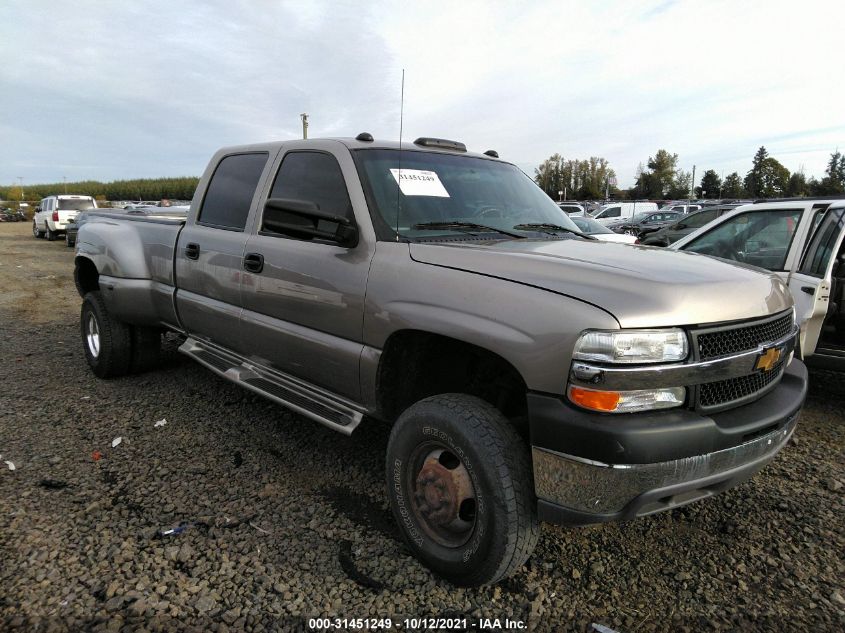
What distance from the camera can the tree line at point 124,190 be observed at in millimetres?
82688

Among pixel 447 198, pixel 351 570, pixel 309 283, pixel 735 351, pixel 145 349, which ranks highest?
pixel 447 198

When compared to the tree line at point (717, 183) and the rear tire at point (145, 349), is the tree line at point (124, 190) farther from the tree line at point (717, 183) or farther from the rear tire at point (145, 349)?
the rear tire at point (145, 349)

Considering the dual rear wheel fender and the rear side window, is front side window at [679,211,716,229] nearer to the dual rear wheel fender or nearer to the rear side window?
the rear side window

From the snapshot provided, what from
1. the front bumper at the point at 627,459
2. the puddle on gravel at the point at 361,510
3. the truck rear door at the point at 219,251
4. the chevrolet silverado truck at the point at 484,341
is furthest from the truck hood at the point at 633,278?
the truck rear door at the point at 219,251

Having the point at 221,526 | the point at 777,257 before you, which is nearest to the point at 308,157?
the point at 221,526

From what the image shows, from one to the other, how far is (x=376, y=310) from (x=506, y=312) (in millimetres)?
719

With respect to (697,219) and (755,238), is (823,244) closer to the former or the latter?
(755,238)

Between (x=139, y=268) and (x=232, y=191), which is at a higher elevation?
(x=232, y=191)

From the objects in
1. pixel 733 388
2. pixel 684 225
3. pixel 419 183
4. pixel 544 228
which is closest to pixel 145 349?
pixel 419 183

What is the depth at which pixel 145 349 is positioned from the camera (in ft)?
16.5

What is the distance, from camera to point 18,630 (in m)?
2.12

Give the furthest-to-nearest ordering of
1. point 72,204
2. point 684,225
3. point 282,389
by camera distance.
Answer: point 72,204 → point 684,225 → point 282,389

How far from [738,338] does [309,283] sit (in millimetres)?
1986

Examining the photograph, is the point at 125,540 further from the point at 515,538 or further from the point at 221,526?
the point at 515,538
